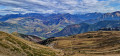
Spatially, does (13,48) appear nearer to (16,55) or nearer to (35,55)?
(16,55)

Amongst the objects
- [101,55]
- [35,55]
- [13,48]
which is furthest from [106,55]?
[13,48]

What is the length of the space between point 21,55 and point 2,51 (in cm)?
1054

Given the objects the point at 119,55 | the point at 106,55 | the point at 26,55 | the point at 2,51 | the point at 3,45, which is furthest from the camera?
the point at 106,55

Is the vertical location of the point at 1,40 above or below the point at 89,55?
above

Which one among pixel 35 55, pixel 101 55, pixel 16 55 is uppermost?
pixel 16 55

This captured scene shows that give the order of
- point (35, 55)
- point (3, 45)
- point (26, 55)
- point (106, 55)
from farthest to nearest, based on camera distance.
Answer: point (106, 55) < point (35, 55) < point (26, 55) < point (3, 45)

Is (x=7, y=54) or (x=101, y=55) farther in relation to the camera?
(x=101, y=55)

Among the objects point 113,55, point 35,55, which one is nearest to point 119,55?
point 113,55

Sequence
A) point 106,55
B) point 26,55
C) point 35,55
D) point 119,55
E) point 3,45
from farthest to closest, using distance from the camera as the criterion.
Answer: point 106,55 < point 119,55 < point 35,55 < point 26,55 < point 3,45

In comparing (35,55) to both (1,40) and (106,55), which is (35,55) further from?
(106,55)

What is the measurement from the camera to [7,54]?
212 ft

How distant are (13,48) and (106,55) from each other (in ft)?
250

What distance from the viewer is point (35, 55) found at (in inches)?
3246

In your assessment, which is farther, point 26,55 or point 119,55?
point 119,55
